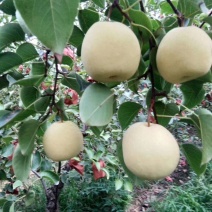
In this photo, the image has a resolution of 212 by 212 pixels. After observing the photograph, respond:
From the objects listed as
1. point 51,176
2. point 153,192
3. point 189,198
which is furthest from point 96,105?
point 153,192

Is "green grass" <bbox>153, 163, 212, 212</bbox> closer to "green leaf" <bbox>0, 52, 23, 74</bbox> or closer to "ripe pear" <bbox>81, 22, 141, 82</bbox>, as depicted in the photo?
"green leaf" <bbox>0, 52, 23, 74</bbox>

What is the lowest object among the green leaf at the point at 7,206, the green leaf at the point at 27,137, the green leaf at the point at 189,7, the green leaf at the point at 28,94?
the green leaf at the point at 7,206

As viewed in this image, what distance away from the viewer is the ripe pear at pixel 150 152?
0.50 m

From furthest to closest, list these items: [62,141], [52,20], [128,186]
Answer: [128,186], [62,141], [52,20]

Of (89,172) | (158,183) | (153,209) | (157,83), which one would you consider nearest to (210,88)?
(158,183)

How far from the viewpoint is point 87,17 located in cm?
67

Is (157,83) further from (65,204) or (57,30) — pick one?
(65,204)

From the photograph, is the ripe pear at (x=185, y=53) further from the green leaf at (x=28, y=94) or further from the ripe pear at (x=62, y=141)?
the green leaf at (x=28, y=94)

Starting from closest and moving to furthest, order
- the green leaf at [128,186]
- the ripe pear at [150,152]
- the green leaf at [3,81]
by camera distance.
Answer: the ripe pear at [150,152]
the green leaf at [3,81]
the green leaf at [128,186]

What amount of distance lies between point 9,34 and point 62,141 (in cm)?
23

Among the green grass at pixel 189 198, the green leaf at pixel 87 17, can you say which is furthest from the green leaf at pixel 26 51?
the green grass at pixel 189 198

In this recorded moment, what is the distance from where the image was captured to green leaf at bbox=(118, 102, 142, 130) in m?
0.73

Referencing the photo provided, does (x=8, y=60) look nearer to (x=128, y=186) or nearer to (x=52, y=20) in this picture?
(x=52, y=20)

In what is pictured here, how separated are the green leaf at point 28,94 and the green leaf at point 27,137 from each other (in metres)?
0.11
